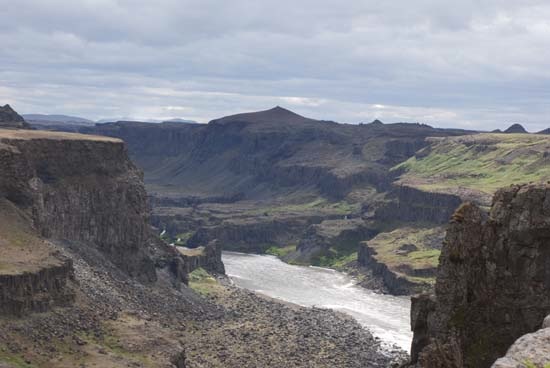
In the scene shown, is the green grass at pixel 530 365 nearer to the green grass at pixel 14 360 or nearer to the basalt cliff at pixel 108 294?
the basalt cliff at pixel 108 294

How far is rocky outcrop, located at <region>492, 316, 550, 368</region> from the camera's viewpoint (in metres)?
24.2

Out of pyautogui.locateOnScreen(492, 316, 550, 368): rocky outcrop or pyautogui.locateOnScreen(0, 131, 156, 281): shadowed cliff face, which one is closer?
pyautogui.locateOnScreen(492, 316, 550, 368): rocky outcrop

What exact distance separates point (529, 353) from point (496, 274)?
71.3 feet

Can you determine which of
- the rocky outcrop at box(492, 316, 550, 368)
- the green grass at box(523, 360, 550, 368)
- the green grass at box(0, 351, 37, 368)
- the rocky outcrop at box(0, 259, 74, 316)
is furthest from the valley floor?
the green grass at box(523, 360, 550, 368)

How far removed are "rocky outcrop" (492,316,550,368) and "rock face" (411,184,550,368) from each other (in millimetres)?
18024

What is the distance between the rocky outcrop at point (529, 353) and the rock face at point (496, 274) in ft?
59.1

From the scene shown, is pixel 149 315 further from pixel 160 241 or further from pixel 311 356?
pixel 160 241

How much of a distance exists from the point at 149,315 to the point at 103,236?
27981mm

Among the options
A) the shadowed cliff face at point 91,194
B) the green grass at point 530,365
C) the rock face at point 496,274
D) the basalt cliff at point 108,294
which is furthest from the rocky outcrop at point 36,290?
the green grass at point 530,365

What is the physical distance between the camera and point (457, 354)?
130 feet

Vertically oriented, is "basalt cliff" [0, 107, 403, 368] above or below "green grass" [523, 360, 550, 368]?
below

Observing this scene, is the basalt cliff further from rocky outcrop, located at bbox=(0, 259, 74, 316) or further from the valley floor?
the valley floor

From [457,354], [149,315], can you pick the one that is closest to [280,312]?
[149,315]

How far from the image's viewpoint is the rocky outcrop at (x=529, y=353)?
24.2 meters
